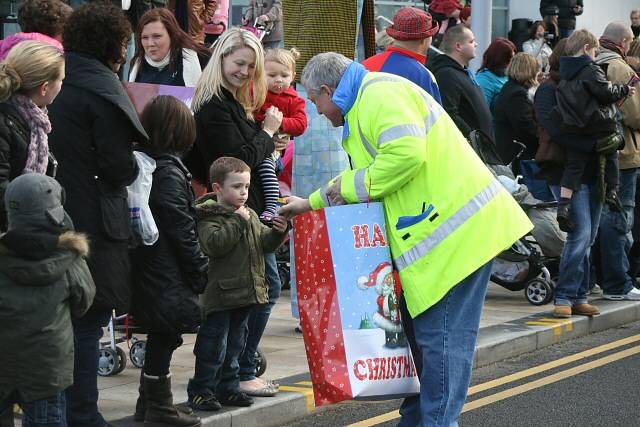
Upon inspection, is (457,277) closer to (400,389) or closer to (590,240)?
(400,389)

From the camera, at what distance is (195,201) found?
6766 mm

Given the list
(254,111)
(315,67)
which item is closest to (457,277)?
(315,67)

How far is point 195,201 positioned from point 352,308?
172 centimetres

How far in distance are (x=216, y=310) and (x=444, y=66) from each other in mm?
3984

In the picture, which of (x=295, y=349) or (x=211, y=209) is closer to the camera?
(x=211, y=209)

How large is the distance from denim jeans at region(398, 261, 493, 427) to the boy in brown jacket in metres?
1.39

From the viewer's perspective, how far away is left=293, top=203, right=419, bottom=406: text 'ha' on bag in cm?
530

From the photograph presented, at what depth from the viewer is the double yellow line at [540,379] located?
23.7ft

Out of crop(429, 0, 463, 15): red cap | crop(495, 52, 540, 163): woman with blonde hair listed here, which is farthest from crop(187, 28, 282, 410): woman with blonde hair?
crop(429, 0, 463, 15): red cap

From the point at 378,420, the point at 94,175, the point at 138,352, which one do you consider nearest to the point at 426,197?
the point at 94,175

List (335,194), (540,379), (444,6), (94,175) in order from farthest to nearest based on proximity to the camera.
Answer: (444,6) → (540,379) → (94,175) → (335,194)

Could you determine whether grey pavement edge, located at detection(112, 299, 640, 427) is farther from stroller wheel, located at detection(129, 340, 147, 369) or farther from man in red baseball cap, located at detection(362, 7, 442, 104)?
man in red baseball cap, located at detection(362, 7, 442, 104)

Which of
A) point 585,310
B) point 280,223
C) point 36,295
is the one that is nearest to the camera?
point 36,295

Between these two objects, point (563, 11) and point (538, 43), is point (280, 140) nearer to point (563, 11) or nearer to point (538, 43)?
point (538, 43)
